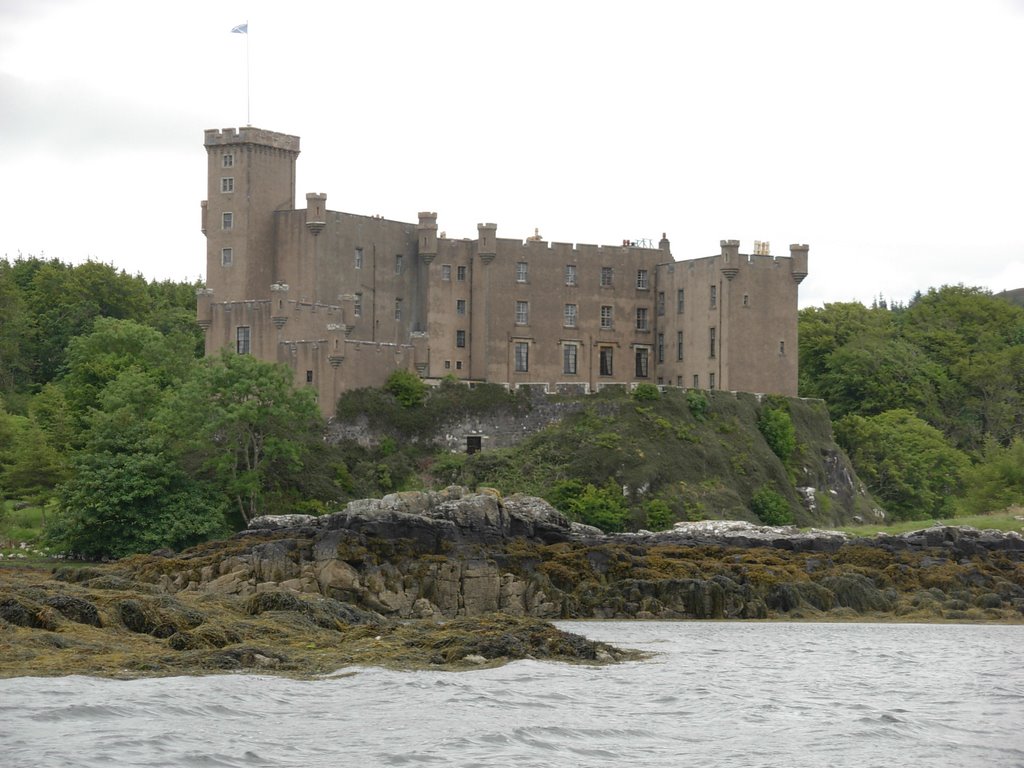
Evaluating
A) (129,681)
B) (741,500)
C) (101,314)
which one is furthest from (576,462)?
(129,681)

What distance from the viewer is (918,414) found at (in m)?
96.5

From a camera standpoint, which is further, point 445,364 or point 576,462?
point 445,364

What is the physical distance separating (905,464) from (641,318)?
14435 mm

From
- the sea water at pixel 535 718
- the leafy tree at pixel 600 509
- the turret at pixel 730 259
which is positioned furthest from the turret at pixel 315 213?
the sea water at pixel 535 718

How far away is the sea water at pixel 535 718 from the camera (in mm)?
24172

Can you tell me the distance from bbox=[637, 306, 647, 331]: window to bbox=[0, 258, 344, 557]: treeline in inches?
767

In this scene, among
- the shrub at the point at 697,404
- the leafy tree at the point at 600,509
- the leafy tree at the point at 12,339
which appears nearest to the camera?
the leafy tree at the point at 600,509

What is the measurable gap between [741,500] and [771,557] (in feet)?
57.9

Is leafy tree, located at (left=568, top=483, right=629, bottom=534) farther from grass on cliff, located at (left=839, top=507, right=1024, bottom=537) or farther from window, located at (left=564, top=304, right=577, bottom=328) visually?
window, located at (left=564, top=304, right=577, bottom=328)

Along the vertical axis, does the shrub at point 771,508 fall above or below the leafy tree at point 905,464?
below

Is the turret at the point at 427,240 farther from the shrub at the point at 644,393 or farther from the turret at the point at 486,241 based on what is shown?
the shrub at the point at 644,393

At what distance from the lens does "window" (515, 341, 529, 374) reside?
270 feet

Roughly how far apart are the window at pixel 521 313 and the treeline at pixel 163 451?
45.7 ft

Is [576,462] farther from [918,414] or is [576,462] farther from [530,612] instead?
[918,414]
